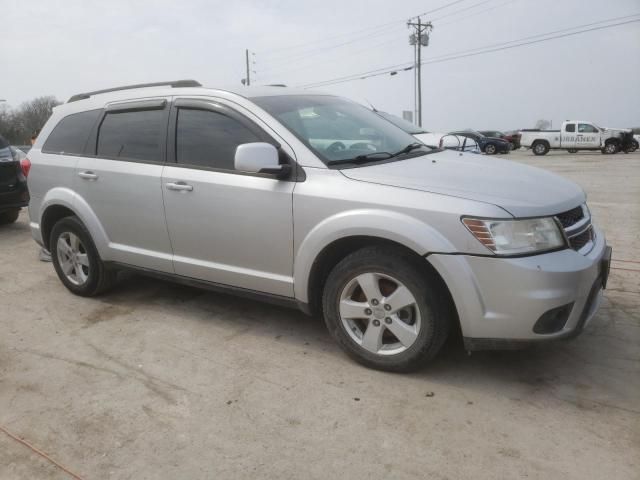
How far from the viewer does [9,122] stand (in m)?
50.5

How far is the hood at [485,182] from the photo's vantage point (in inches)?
111

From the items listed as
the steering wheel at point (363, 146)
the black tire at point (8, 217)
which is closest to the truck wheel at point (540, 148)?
the black tire at point (8, 217)

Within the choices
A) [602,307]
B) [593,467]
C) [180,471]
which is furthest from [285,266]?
[602,307]

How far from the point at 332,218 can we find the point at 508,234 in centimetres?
96

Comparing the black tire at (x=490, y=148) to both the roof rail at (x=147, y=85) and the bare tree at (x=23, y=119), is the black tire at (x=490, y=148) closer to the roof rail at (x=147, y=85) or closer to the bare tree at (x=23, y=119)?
the roof rail at (x=147, y=85)

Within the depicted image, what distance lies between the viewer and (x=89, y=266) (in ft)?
15.1

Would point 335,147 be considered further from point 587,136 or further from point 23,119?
point 23,119

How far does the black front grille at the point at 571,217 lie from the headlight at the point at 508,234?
0.22m

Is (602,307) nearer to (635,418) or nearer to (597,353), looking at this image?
(597,353)

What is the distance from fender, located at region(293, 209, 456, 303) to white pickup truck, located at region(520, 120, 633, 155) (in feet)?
92.6

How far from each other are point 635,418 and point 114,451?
2.47 metres

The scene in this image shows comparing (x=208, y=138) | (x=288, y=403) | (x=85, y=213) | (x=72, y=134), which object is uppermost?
(x=72, y=134)

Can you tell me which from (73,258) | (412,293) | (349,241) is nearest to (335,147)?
(349,241)

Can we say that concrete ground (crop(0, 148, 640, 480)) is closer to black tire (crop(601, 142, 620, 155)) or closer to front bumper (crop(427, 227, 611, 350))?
front bumper (crop(427, 227, 611, 350))
